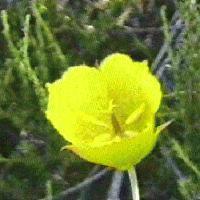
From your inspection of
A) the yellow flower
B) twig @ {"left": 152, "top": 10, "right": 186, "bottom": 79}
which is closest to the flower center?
the yellow flower

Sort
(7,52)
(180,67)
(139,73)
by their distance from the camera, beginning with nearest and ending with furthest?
(139,73) < (180,67) < (7,52)

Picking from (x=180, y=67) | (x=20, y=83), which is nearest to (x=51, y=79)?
(x=20, y=83)

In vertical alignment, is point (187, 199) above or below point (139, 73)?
below

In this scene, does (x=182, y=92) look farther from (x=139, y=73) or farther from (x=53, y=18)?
(x=53, y=18)

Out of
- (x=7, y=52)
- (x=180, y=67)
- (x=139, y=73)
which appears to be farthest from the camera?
(x=7, y=52)

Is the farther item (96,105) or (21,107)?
(21,107)

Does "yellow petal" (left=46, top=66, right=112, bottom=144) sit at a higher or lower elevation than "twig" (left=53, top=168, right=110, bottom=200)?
higher

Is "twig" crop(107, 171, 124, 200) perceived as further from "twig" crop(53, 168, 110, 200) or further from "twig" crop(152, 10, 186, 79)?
"twig" crop(152, 10, 186, 79)
